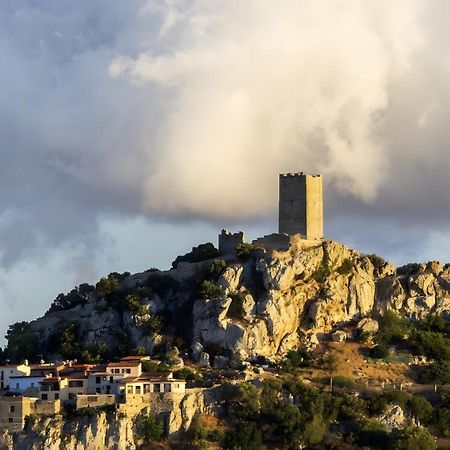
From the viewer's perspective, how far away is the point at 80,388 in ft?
362

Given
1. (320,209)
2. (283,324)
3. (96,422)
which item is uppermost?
(320,209)

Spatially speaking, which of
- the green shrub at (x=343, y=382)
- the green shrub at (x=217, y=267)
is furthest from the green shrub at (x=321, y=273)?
the green shrub at (x=343, y=382)

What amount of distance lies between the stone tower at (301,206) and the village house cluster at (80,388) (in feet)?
52.1

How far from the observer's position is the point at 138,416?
10756 centimetres

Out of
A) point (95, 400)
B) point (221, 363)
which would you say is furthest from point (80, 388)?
point (221, 363)

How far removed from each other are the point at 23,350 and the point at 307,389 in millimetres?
22540

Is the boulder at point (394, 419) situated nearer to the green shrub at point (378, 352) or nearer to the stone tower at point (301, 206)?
the green shrub at point (378, 352)

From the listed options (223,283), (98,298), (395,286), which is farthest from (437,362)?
(98,298)

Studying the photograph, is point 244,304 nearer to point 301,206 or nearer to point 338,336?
point 338,336

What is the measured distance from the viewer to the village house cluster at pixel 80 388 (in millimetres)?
108188

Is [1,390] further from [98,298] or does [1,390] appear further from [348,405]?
[348,405]

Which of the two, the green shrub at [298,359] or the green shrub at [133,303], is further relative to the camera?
the green shrub at [133,303]

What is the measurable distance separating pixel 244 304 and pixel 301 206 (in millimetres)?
9913

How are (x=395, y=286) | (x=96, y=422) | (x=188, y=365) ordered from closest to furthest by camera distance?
(x=96, y=422)
(x=188, y=365)
(x=395, y=286)
